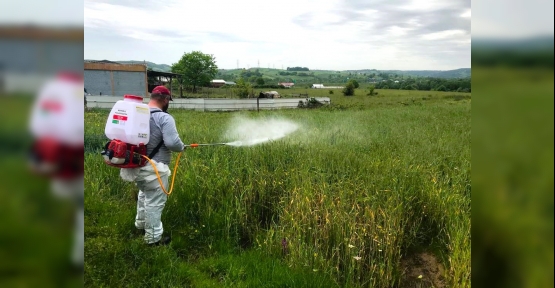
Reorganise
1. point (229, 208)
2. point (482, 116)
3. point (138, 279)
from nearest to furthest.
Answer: point (482, 116) → point (138, 279) → point (229, 208)

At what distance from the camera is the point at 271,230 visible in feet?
12.8

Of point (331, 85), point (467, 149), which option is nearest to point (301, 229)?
point (331, 85)

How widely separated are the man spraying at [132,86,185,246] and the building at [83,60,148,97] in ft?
0.86

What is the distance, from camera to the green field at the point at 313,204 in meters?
3.66

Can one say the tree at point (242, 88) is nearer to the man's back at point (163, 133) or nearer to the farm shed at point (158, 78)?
the farm shed at point (158, 78)

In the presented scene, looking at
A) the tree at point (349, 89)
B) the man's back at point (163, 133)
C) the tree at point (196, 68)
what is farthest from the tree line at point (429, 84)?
the man's back at point (163, 133)

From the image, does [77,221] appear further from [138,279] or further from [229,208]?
[229,208]

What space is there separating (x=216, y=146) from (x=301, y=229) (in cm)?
139

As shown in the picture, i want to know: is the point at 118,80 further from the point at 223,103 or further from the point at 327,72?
the point at 327,72

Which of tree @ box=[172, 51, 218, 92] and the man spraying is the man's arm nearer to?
the man spraying

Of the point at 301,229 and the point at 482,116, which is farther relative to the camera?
the point at 301,229

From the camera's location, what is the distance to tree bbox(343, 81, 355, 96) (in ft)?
14.0

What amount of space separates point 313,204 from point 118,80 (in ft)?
8.02

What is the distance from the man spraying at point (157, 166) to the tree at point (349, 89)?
1849mm
